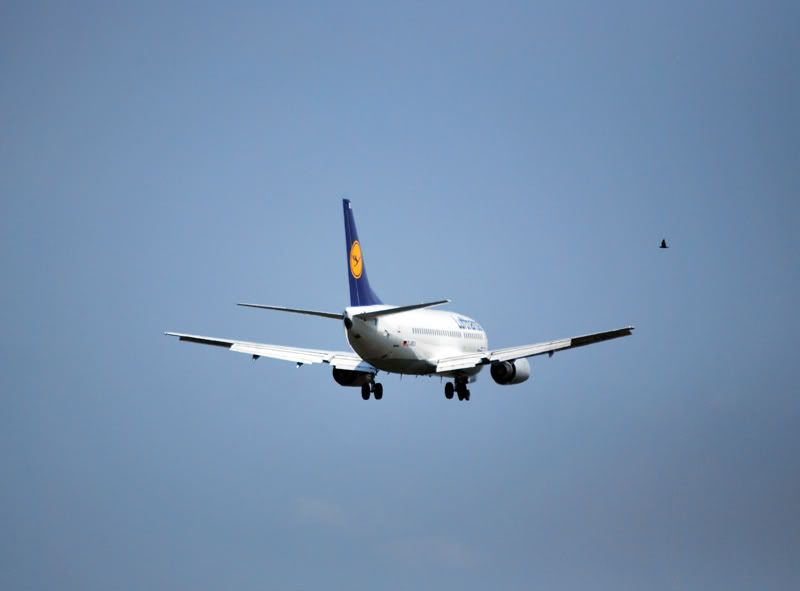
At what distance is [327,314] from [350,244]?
7.12 meters

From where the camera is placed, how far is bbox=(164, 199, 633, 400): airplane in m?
66.2

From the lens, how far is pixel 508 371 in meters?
72.0

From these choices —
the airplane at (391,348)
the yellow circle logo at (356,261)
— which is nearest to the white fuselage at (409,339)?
the airplane at (391,348)

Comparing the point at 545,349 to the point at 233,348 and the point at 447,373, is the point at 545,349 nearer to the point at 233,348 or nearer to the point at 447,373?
the point at 447,373

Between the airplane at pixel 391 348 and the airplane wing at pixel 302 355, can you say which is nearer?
the airplane at pixel 391 348

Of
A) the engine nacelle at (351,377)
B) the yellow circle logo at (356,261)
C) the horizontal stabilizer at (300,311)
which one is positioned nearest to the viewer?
the horizontal stabilizer at (300,311)

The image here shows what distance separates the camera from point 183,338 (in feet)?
225

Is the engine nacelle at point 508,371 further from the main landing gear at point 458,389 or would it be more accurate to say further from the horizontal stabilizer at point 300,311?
the horizontal stabilizer at point 300,311

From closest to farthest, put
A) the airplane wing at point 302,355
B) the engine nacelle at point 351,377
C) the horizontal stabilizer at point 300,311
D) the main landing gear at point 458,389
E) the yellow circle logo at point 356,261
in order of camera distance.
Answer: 1. the horizontal stabilizer at point 300,311
2. the yellow circle logo at point 356,261
3. the airplane wing at point 302,355
4. the engine nacelle at point 351,377
5. the main landing gear at point 458,389

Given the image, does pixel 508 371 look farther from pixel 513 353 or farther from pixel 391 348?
pixel 391 348

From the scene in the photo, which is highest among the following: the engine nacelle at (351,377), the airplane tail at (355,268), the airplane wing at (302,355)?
the airplane tail at (355,268)

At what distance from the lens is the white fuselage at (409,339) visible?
66125 millimetres

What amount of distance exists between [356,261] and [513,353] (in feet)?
33.9

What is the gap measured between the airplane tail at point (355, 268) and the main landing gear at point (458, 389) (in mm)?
7969
